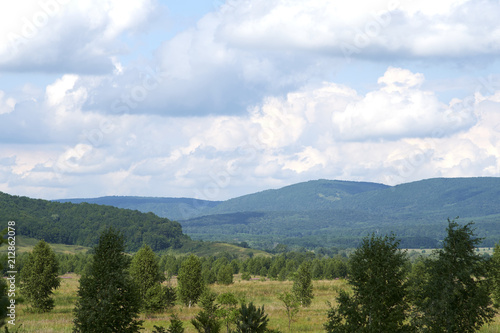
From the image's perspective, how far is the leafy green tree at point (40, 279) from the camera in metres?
42.7

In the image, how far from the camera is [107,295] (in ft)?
70.7

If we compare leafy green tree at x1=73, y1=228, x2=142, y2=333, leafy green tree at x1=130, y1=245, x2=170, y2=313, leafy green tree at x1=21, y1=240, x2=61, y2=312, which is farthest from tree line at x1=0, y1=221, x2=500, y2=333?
leafy green tree at x1=21, y1=240, x2=61, y2=312

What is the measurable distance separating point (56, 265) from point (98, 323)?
26721 millimetres

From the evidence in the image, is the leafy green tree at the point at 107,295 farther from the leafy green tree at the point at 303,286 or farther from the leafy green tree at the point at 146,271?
the leafy green tree at the point at 303,286

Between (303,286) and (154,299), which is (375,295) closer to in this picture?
(154,299)

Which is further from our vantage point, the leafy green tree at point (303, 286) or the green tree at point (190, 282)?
the leafy green tree at point (303, 286)

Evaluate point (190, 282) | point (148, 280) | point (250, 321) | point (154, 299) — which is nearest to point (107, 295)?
point (250, 321)

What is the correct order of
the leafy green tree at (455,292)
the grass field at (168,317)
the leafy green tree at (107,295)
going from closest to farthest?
the leafy green tree at (107,295) < the leafy green tree at (455,292) < the grass field at (168,317)

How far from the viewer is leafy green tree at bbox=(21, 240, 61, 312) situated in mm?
42688

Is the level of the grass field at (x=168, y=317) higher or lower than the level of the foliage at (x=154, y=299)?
lower

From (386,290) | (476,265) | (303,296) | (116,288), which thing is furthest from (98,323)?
(303,296)

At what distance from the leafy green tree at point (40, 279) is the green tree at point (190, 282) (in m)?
11.6

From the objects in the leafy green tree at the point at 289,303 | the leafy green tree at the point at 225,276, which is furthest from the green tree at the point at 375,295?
the leafy green tree at the point at 225,276

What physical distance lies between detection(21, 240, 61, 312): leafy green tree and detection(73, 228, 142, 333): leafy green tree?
2361 centimetres
